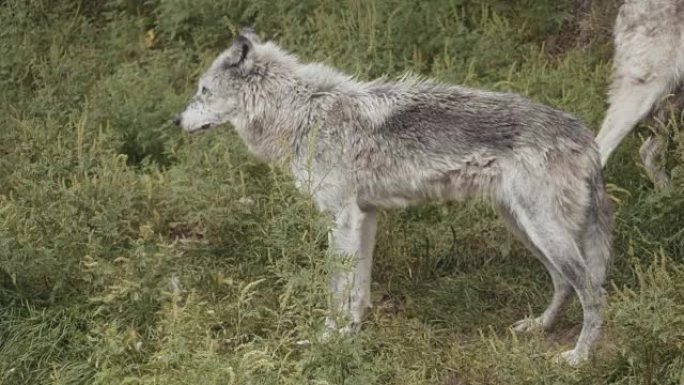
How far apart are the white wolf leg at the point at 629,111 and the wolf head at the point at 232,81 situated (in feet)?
6.99

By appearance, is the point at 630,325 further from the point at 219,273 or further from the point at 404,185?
the point at 219,273

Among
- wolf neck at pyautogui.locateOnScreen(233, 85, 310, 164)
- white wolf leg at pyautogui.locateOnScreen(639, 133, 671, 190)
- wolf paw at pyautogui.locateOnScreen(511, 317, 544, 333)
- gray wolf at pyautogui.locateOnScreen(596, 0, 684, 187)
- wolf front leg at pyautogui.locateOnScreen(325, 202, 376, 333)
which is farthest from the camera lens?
gray wolf at pyautogui.locateOnScreen(596, 0, 684, 187)

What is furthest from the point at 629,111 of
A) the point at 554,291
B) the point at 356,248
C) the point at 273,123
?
the point at 273,123

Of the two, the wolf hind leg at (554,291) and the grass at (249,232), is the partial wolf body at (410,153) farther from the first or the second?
the grass at (249,232)

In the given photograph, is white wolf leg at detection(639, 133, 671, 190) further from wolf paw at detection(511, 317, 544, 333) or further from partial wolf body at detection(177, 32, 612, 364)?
wolf paw at detection(511, 317, 544, 333)

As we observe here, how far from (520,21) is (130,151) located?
3.42 m

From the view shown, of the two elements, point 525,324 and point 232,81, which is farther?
point 232,81

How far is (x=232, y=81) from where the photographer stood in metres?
8.13

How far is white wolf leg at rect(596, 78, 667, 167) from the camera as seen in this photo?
8.36 m

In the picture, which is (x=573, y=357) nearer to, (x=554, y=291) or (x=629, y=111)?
(x=554, y=291)

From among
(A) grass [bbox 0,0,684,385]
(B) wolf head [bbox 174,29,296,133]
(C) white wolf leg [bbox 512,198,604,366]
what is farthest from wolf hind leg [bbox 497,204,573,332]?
(B) wolf head [bbox 174,29,296,133]

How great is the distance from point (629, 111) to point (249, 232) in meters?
2.64

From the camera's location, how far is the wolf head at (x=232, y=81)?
8086 millimetres

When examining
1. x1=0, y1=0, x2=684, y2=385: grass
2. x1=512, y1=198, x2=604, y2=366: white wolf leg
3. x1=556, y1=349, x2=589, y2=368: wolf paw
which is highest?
x1=512, y1=198, x2=604, y2=366: white wolf leg
